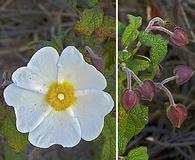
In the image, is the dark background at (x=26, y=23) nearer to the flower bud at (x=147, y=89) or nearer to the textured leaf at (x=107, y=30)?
the textured leaf at (x=107, y=30)

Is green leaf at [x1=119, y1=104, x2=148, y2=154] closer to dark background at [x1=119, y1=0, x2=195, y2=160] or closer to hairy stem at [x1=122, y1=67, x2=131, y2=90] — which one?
hairy stem at [x1=122, y1=67, x2=131, y2=90]

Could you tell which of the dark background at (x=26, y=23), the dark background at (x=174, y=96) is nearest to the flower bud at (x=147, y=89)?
the dark background at (x=174, y=96)

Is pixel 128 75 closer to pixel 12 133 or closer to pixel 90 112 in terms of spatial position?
pixel 90 112

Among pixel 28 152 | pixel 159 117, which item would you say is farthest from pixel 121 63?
pixel 159 117

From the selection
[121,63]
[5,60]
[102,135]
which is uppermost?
[121,63]

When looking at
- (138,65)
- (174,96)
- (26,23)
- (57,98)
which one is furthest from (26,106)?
(26,23)

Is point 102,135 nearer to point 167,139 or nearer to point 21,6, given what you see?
point 167,139
